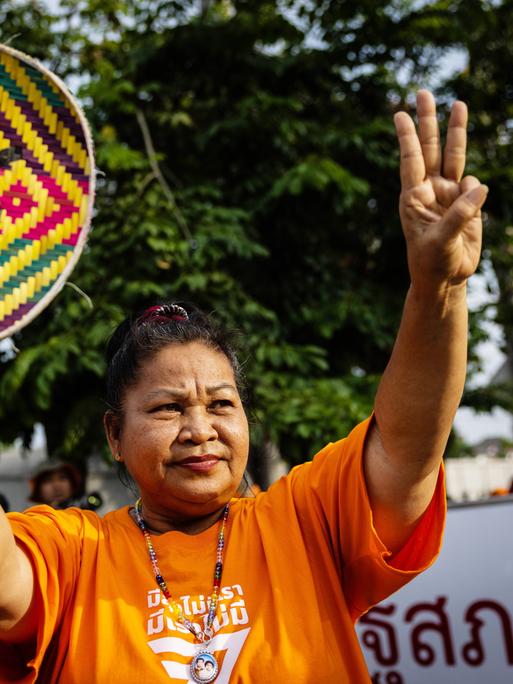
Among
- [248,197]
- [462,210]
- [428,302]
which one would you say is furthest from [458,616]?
[248,197]

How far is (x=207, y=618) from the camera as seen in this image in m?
1.45

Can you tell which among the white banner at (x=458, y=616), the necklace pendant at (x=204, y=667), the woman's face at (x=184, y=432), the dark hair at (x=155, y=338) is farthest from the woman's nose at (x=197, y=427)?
the white banner at (x=458, y=616)

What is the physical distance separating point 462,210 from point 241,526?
0.78m

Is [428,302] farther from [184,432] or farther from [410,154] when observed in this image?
[184,432]

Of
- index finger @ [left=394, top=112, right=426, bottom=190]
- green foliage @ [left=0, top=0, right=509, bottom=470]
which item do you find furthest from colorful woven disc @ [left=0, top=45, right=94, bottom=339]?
green foliage @ [left=0, top=0, right=509, bottom=470]

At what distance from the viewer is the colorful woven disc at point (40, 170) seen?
181 cm

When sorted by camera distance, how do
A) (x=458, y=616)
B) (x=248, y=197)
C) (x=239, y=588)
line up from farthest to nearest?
1. (x=248, y=197)
2. (x=458, y=616)
3. (x=239, y=588)

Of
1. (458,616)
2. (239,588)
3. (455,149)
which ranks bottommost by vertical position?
(458,616)

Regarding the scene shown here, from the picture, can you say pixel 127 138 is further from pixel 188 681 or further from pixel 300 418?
pixel 188 681

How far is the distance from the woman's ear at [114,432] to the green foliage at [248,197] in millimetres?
3275

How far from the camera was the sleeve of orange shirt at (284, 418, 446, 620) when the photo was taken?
145 cm

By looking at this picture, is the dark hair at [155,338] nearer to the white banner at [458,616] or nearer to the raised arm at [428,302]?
the raised arm at [428,302]

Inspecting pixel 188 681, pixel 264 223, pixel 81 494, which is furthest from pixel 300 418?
pixel 188 681

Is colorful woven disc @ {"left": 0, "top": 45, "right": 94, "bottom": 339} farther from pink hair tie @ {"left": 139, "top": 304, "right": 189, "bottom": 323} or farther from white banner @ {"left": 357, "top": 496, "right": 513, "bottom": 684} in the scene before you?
white banner @ {"left": 357, "top": 496, "right": 513, "bottom": 684}
